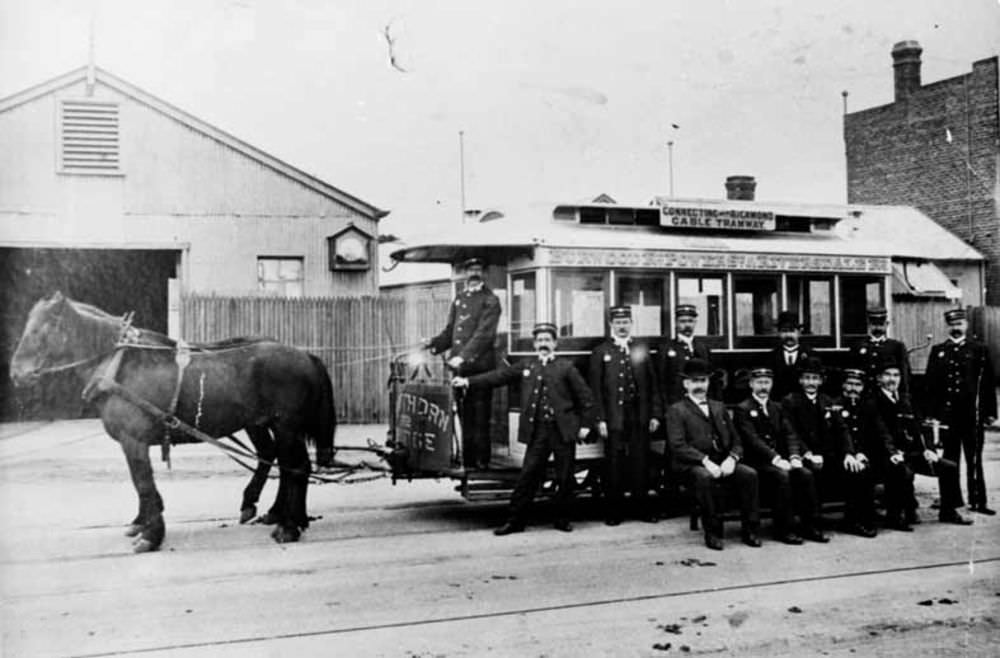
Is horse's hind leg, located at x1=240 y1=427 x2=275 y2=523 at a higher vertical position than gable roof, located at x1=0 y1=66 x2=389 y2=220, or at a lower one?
lower

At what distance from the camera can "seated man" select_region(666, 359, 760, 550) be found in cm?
719

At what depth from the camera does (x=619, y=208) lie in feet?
28.3

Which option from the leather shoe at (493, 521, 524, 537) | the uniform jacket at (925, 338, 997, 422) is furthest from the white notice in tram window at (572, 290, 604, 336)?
the uniform jacket at (925, 338, 997, 422)

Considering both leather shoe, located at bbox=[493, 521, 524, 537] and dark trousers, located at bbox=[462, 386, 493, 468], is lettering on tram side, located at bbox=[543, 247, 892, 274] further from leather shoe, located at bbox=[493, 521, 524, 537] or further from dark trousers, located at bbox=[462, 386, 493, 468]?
leather shoe, located at bbox=[493, 521, 524, 537]

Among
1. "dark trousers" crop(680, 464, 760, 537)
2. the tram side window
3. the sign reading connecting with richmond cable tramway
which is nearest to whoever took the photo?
"dark trousers" crop(680, 464, 760, 537)

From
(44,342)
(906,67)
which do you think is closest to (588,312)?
(44,342)

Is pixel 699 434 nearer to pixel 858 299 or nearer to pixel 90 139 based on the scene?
pixel 858 299

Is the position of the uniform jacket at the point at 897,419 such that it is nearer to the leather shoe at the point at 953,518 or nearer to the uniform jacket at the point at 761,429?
the leather shoe at the point at 953,518

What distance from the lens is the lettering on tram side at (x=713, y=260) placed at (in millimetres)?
8095

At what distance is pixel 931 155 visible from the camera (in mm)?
23031

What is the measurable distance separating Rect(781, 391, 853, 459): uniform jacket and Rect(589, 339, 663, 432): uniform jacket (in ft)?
3.81

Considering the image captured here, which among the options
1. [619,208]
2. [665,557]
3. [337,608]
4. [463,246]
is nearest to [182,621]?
[337,608]

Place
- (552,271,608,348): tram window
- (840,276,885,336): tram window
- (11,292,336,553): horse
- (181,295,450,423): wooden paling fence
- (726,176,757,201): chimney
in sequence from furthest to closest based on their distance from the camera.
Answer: (726,176,757,201): chimney, (181,295,450,423): wooden paling fence, (840,276,885,336): tram window, (552,271,608,348): tram window, (11,292,336,553): horse

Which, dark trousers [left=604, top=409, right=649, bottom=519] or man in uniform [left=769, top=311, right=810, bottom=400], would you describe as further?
man in uniform [left=769, top=311, right=810, bottom=400]
